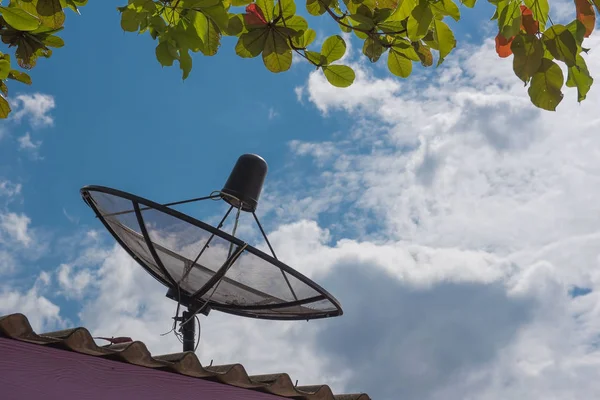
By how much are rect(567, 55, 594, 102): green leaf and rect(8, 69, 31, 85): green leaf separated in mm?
3020

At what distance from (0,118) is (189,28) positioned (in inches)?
70.6

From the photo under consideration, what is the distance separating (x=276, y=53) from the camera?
2.76 meters

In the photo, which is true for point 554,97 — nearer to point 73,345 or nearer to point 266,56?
point 266,56

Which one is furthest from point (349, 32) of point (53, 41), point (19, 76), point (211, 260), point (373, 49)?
point (211, 260)

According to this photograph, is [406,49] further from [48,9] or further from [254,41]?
[48,9]

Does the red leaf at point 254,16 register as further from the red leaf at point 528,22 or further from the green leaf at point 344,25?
the red leaf at point 528,22

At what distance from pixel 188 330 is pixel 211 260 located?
59cm

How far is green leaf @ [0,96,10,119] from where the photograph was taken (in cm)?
361

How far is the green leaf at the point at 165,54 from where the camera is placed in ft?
8.19

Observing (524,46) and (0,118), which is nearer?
(524,46)

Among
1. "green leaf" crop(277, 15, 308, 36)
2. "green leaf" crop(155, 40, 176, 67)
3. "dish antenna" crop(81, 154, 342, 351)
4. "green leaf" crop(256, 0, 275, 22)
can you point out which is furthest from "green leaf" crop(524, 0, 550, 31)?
"dish antenna" crop(81, 154, 342, 351)

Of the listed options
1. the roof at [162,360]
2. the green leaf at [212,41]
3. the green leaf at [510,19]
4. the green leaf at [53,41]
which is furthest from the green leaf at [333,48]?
the roof at [162,360]

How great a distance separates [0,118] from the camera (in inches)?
145

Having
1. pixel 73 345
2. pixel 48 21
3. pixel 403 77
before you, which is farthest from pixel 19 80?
pixel 403 77
